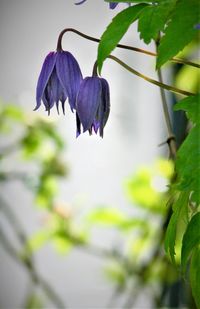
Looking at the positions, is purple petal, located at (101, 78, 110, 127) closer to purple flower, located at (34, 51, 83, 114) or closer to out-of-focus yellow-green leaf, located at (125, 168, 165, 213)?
purple flower, located at (34, 51, 83, 114)

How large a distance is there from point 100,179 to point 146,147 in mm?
159

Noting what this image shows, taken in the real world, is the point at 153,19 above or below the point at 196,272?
above

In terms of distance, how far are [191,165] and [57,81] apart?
16 centimetres

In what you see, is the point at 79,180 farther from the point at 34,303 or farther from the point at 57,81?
the point at 57,81

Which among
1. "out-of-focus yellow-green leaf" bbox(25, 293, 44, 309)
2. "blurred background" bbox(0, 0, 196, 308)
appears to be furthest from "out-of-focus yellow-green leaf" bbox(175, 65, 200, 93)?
"out-of-focus yellow-green leaf" bbox(25, 293, 44, 309)

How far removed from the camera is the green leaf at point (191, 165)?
0.42 m

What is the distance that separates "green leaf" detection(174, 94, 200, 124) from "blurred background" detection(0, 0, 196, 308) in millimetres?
470

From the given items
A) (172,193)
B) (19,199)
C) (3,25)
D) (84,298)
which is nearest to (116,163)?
(19,199)

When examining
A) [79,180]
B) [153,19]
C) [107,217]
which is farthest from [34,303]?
[153,19]

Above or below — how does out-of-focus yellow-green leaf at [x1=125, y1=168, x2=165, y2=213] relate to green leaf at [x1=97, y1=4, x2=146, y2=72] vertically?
below

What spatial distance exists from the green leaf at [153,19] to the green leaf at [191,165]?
0.26 ft

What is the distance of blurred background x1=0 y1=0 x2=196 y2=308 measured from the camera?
3.51 feet

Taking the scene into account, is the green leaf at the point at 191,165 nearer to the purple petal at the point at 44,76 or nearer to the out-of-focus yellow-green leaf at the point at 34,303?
the purple petal at the point at 44,76

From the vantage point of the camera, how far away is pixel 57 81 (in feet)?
1.75
